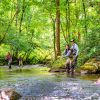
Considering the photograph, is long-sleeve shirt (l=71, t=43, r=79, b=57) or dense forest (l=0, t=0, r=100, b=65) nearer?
long-sleeve shirt (l=71, t=43, r=79, b=57)

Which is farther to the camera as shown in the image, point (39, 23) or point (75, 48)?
point (39, 23)

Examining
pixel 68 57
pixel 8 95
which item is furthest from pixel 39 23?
pixel 8 95

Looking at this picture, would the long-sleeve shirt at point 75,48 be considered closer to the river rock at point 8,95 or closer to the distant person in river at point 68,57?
the distant person in river at point 68,57

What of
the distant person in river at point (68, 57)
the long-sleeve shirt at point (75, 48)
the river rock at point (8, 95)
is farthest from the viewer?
the distant person in river at point (68, 57)

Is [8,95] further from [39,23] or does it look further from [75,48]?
[39,23]

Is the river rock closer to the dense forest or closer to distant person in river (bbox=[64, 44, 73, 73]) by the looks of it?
distant person in river (bbox=[64, 44, 73, 73])

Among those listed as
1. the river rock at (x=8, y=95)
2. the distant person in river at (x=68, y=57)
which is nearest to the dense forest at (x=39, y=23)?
the distant person in river at (x=68, y=57)

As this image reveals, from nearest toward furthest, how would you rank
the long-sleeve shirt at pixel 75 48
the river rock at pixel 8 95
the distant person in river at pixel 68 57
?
1. the river rock at pixel 8 95
2. the long-sleeve shirt at pixel 75 48
3. the distant person in river at pixel 68 57

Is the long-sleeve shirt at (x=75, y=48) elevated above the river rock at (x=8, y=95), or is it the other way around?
the long-sleeve shirt at (x=75, y=48)

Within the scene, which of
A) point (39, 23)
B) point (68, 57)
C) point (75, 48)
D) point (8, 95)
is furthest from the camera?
point (39, 23)

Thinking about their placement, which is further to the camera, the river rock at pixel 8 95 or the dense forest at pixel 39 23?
the dense forest at pixel 39 23

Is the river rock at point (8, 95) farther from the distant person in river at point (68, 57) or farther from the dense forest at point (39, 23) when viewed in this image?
the dense forest at point (39, 23)

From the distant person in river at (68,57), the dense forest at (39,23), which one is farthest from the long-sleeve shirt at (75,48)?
the dense forest at (39,23)

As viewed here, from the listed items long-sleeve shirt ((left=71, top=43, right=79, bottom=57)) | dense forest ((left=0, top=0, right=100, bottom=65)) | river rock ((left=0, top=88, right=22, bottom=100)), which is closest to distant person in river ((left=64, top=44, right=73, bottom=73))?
long-sleeve shirt ((left=71, top=43, right=79, bottom=57))
